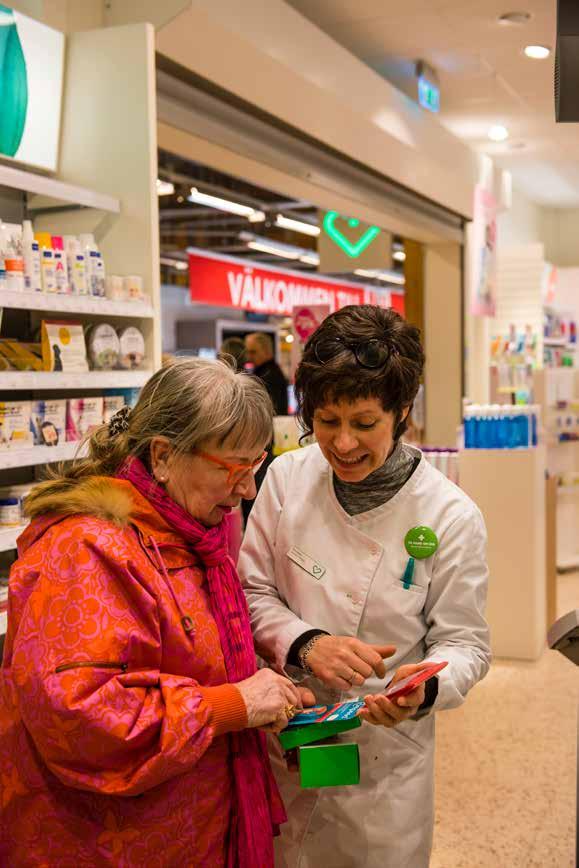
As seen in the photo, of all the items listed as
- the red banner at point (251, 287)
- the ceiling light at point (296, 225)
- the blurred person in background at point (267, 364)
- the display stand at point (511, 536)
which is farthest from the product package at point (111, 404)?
the ceiling light at point (296, 225)

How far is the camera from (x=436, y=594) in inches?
69.6

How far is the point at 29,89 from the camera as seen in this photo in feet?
10.9

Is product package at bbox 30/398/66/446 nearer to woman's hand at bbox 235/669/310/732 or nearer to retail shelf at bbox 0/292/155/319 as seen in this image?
retail shelf at bbox 0/292/155/319

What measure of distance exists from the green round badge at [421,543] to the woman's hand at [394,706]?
0.71 ft

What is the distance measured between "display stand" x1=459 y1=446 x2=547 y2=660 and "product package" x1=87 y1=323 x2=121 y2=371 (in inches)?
115

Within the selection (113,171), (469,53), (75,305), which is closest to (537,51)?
(469,53)

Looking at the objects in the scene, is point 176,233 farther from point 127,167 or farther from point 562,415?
point 127,167

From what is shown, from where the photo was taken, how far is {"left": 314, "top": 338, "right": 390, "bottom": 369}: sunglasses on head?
170 centimetres

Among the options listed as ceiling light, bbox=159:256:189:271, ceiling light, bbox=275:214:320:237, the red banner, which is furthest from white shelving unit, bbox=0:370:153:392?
ceiling light, bbox=159:256:189:271

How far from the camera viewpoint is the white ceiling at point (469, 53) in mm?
5773

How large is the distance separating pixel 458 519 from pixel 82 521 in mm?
736

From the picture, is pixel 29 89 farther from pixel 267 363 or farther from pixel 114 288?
pixel 267 363

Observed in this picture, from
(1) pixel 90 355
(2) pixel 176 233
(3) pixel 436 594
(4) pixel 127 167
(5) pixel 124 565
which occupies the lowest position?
(3) pixel 436 594

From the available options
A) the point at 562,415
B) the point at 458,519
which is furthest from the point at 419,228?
the point at 458,519
